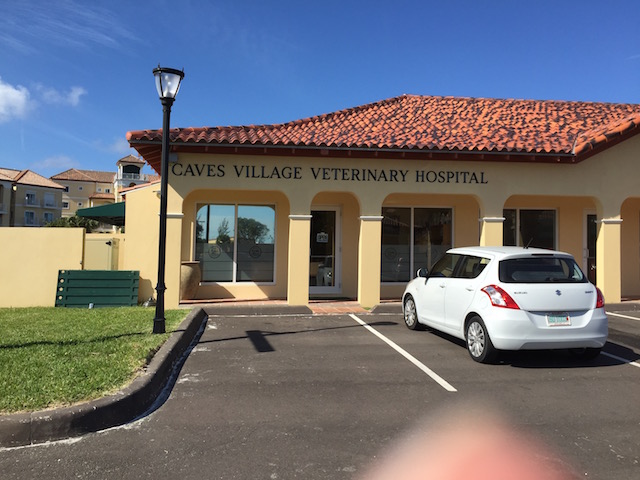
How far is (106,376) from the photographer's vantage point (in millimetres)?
4660

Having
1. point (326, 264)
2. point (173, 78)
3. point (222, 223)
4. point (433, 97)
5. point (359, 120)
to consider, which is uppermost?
point (433, 97)

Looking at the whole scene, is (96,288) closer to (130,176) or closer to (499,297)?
(499,297)

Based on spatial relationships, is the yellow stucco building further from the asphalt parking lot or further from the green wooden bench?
the asphalt parking lot

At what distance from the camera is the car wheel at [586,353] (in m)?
6.15

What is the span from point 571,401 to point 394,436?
2.16 meters

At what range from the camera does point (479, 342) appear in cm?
604

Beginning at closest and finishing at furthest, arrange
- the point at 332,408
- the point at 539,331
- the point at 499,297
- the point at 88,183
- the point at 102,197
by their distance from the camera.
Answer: the point at 332,408
the point at 539,331
the point at 499,297
the point at 102,197
the point at 88,183

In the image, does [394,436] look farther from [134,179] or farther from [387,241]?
[134,179]

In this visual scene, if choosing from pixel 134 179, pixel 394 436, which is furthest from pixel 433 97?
pixel 134 179

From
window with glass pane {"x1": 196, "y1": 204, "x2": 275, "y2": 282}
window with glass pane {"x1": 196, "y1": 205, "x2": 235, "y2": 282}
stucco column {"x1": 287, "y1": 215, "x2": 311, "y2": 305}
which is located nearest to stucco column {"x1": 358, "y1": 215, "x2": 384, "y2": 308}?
stucco column {"x1": 287, "y1": 215, "x2": 311, "y2": 305}

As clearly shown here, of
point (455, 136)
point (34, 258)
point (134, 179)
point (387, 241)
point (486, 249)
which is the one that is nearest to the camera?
point (486, 249)

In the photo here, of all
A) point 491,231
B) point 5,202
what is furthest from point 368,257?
point 5,202

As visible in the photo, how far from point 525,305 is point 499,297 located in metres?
0.32

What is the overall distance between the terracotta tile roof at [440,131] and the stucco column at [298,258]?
1658mm
